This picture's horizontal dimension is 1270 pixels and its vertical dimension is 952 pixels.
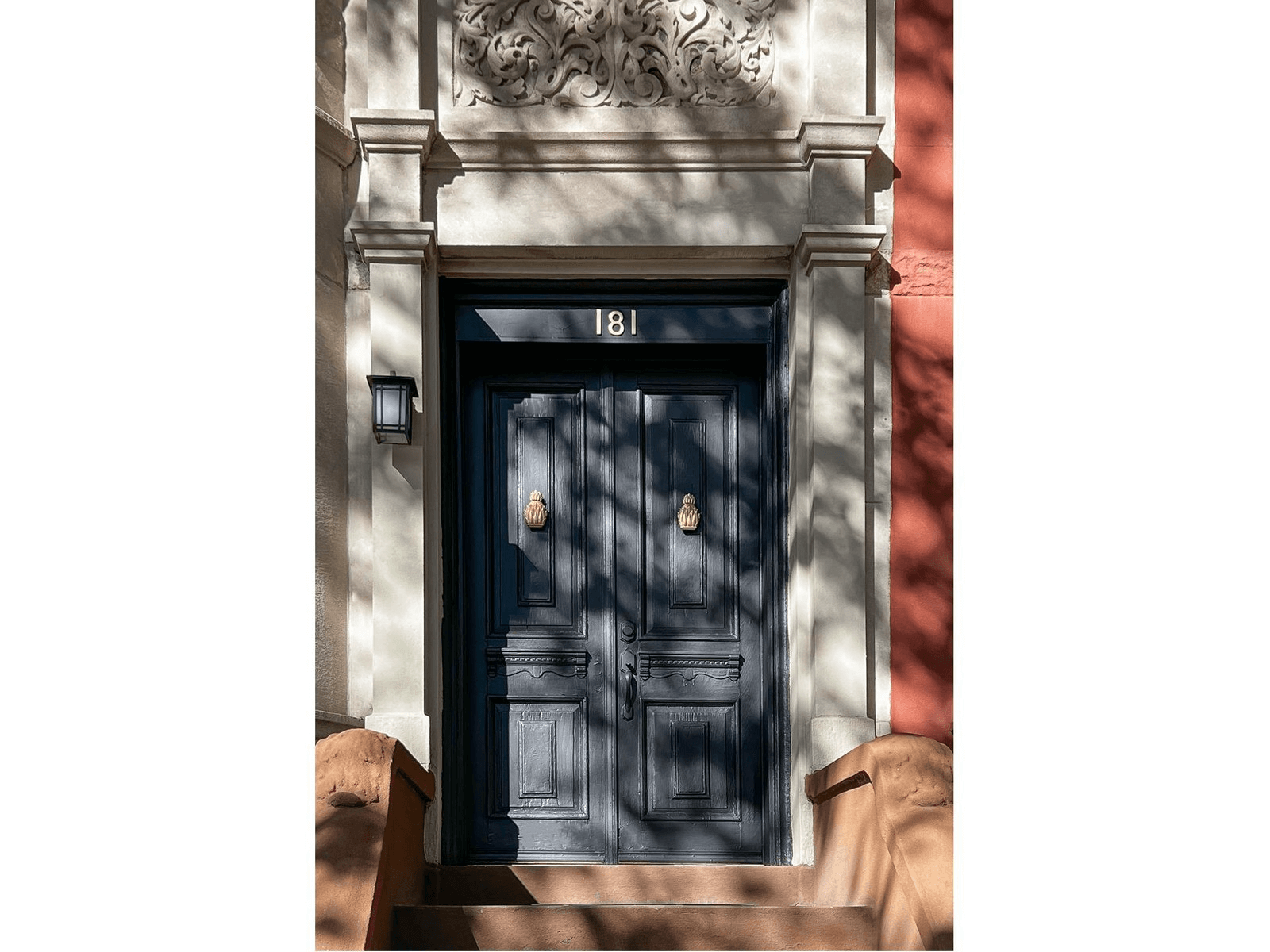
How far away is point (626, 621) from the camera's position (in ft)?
19.3

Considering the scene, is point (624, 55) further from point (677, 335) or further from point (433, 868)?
point (433, 868)

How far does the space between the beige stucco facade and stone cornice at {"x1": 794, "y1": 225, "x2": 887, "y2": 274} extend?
0.01 meters

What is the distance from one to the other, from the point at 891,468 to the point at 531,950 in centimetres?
263

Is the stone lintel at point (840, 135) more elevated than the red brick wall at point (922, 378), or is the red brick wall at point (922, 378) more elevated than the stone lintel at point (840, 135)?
the stone lintel at point (840, 135)

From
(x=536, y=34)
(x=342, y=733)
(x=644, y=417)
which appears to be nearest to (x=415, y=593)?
(x=342, y=733)

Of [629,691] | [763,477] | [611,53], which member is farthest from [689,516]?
[611,53]

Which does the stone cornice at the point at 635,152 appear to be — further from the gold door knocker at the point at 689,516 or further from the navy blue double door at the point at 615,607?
the gold door knocker at the point at 689,516

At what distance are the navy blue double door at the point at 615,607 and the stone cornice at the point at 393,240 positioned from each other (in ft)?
2.18

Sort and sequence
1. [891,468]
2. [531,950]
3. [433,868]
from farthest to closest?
[891,468] → [433,868] → [531,950]

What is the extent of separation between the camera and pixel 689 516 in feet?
19.4

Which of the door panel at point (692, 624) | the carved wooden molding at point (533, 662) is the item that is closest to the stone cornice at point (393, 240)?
the door panel at point (692, 624)

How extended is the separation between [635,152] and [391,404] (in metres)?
1.62

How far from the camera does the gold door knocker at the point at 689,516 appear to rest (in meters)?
5.91

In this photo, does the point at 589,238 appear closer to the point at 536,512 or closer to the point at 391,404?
the point at 391,404
